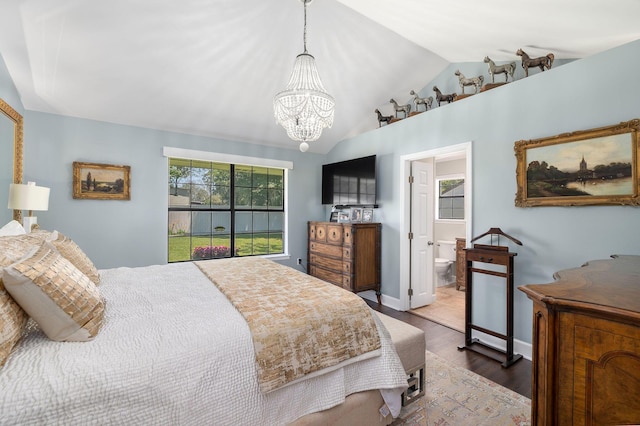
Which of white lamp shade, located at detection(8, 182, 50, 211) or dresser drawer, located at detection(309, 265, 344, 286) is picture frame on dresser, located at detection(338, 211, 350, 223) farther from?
white lamp shade, located at detection(8, 182, 50, 211)

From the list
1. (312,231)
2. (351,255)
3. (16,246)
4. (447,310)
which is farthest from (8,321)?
(447,310)

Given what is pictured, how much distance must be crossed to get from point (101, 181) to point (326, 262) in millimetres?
3160

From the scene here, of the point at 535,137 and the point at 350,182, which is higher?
the point at 535,137

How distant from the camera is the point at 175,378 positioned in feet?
3.55

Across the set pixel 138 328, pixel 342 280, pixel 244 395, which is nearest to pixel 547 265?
pixel 342 280

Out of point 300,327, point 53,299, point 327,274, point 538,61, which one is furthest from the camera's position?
point 327,274

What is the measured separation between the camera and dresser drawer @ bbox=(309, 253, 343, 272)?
4176 mm

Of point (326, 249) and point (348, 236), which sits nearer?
point (348, 236)

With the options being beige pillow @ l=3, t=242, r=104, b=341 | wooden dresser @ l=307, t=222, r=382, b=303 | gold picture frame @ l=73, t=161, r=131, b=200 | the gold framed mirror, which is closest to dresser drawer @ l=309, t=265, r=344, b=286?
wooden dresser @ l=307, t=222, r=382, b=303

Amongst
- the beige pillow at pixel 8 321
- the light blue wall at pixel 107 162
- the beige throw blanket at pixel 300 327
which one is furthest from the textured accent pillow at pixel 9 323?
the light blue wall at pixel 107 162

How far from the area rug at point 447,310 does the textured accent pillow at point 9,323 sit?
11.6 ft

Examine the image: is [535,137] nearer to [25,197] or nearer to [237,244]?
[237,244]

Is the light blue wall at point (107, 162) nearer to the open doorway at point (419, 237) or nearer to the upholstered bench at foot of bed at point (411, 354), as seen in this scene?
the open doorway at point (419, 237)

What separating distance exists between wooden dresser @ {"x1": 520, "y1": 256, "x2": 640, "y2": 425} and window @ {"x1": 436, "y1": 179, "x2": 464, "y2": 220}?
4581mm
